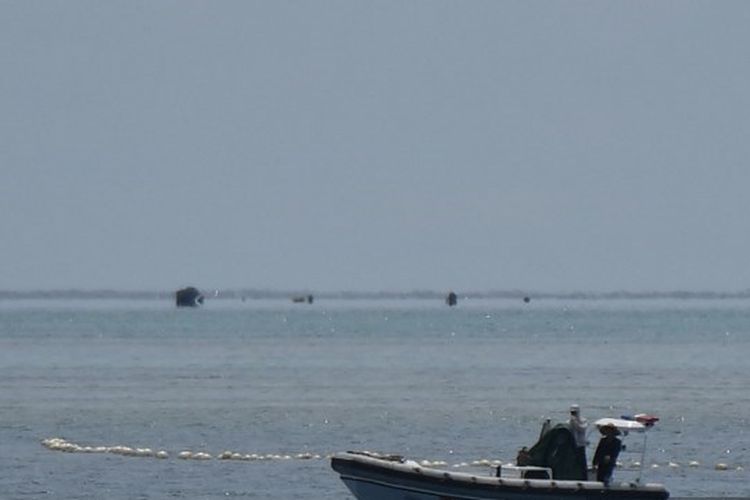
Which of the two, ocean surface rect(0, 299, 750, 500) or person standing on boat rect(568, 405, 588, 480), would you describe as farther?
ocean surface rect(0, 299, 750, 500)

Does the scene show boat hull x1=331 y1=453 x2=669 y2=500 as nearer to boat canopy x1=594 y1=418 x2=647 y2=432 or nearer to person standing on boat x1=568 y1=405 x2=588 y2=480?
person standing on boat x1=568 y1=405 x2=588 y2=480

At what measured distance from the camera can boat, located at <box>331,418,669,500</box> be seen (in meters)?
40.8

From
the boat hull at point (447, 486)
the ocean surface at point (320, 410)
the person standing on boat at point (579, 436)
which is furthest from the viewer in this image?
the ocean surface at point (320, 410)

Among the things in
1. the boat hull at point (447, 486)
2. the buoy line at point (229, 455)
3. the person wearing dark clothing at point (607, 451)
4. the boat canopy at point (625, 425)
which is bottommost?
the buoy line at point (229, 455)

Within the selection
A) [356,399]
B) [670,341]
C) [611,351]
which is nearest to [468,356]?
[611,351]

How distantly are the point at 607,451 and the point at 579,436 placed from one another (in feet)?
1.92

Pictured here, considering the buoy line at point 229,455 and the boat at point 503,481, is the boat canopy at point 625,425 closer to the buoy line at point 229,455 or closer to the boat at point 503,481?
the boat at point 503,481

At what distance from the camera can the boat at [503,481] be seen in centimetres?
4078

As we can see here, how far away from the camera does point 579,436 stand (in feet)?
135

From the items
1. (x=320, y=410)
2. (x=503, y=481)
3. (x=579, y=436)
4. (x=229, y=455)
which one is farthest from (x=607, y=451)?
(x=320, y=410)

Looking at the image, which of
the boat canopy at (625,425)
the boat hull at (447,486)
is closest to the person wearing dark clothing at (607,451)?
the boat canopy at (625,425)

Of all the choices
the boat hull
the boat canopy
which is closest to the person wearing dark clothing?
the boat canopy

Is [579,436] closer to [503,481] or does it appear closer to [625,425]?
[625,425]

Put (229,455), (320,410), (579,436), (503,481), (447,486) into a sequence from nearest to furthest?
(503,481) < (579,436) < (447,486) < (229,455) < (320,410)
